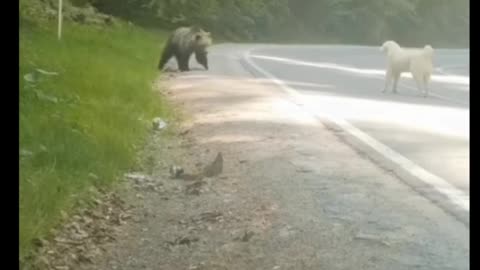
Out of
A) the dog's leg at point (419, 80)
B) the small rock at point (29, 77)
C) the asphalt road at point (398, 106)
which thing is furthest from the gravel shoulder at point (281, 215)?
the dog's leg at point (419, 80)

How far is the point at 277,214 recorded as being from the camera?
6.71 meters

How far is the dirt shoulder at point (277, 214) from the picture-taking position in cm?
564

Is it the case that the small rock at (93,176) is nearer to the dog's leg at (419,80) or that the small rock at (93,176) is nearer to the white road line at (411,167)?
the white road line at (411,167)

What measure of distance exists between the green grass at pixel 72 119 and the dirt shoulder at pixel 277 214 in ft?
1.33

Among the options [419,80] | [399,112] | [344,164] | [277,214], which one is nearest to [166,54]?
[419,80]

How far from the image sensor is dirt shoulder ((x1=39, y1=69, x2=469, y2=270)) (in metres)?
5.64

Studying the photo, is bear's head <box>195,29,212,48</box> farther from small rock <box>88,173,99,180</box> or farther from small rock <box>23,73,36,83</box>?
small rock <box>88,173,99,180</box>

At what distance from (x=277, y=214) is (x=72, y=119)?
11.5 ft

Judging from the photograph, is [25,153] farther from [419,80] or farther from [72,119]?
[419,80]

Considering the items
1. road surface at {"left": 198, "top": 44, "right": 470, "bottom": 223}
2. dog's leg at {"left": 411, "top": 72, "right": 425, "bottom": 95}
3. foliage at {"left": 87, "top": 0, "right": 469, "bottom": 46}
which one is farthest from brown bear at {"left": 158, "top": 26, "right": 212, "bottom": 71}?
foliage at {"left": 87, "top": 0, "right": 469, "bottom": 46}

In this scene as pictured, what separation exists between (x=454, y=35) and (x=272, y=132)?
51183 millimetres

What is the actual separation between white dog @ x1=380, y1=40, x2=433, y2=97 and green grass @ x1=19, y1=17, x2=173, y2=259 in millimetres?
5129

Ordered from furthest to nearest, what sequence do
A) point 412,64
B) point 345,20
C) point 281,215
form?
point 345,20 → point 412,64 → point 281,215

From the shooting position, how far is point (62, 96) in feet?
36.0
